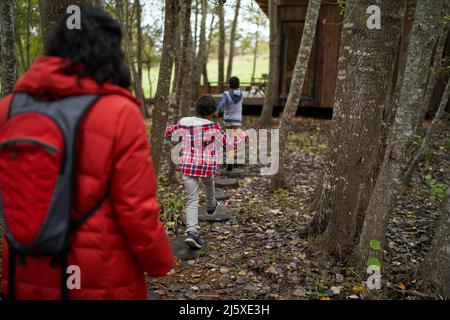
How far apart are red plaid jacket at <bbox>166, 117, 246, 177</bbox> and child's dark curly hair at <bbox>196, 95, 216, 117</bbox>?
0.29ft

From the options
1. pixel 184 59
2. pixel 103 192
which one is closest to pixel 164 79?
pixel 184 59

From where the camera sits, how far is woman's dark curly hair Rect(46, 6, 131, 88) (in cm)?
201

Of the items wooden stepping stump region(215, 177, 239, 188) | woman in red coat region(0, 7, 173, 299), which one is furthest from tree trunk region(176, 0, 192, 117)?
woman in red coat region(0, 7, 173, 299)

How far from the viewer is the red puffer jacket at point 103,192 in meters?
1.97

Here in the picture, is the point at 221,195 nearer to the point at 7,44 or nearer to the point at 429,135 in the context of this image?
the point at 429,135

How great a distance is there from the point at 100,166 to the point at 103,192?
5.6 inches

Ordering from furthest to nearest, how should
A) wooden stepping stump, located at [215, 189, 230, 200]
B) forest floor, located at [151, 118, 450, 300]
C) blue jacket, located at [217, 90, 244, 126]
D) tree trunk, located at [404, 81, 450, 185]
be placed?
blue jacket, located at [217, 90, 244, 126] → wooden stepping stump, located at [215, 189, 230, 200] → tree trunk, located at [404, 81, 450, 185] → forest floor, located at [151, 118, 450, 300]

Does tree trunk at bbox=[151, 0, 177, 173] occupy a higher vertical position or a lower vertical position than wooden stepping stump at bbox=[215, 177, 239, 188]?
higher

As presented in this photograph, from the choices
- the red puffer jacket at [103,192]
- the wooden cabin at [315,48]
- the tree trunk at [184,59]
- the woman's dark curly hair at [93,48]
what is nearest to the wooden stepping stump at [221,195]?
the tree trunk at [184,59]

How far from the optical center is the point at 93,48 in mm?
2035

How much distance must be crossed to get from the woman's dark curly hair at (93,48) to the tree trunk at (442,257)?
311 cm

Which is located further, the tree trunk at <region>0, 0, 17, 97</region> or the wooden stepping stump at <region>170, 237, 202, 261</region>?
the tree trunk at <region>0, 0, 17, 97</region>

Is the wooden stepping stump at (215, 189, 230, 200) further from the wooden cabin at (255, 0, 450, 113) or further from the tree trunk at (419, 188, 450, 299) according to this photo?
the wooden cabin at (255, 0, 450, 113)

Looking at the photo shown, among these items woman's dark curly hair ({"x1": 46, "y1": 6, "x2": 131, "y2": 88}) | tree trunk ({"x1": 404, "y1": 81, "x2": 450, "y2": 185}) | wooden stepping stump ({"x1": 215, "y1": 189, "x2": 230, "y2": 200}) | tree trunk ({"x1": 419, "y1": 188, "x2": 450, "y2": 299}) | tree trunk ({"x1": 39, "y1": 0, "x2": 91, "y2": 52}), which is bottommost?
wooden stepping stump ({"x1": 215, "y1": 189, "x2": 230, "y2": 200})
